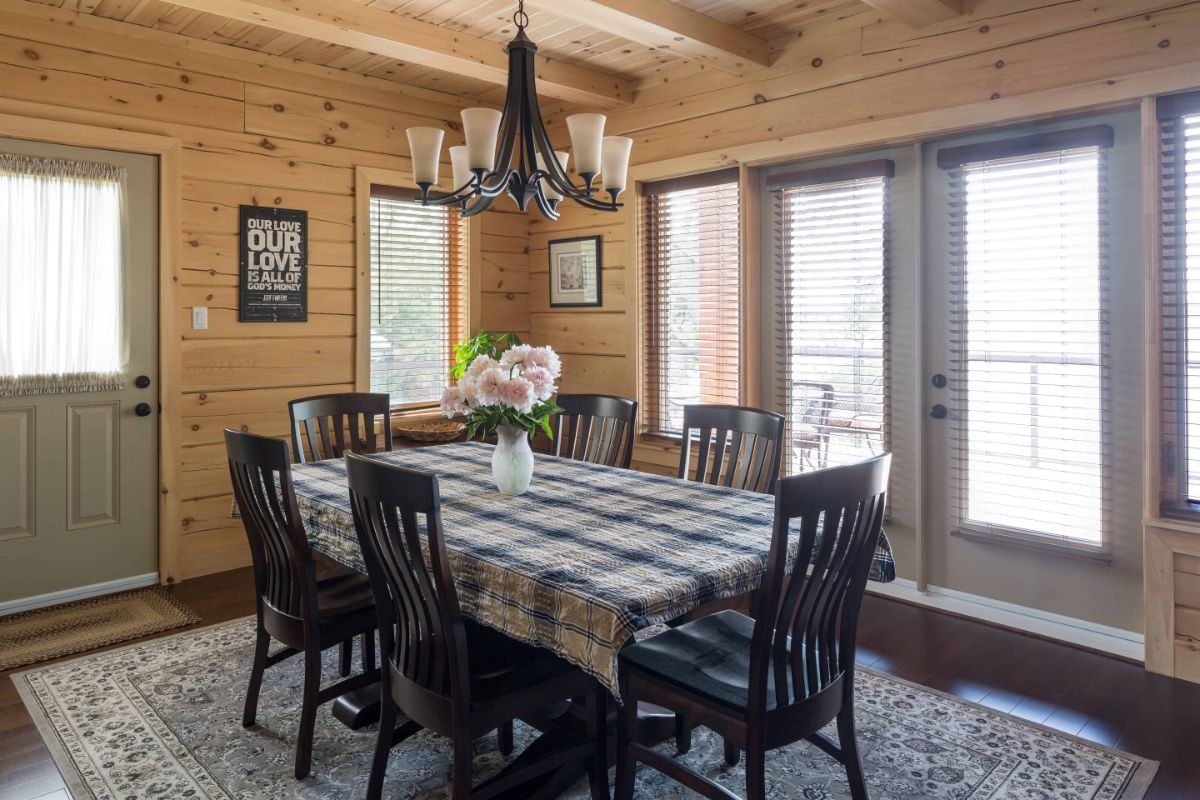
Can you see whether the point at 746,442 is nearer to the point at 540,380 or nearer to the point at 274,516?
the point at 540,380

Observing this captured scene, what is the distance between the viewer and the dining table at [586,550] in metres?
1.65

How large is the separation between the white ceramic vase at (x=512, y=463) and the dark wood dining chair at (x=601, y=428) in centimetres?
61

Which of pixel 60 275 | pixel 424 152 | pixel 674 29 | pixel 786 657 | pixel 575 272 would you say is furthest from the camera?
pixel 575 272

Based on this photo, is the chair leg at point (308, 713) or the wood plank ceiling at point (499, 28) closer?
the chair leg at point (308, 713)

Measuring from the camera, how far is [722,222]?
4.24 meters

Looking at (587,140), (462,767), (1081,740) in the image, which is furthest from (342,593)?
(1081,740)

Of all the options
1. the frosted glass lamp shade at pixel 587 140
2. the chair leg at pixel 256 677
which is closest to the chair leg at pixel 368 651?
the chair leg at pixel 256 677

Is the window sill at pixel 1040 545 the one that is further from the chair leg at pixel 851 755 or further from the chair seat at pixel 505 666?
the chair seat at pixel 505 666

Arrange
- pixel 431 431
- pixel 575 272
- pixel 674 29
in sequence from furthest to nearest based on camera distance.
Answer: pixel 575 272
pixel 431 431
pixel 674 29

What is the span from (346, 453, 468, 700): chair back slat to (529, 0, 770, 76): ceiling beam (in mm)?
2101

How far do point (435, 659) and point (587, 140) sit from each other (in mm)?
1574

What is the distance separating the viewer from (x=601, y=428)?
3.35m

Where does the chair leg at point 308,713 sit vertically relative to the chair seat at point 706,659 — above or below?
below

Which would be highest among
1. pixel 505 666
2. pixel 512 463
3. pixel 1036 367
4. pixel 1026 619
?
pixel 1036 367
